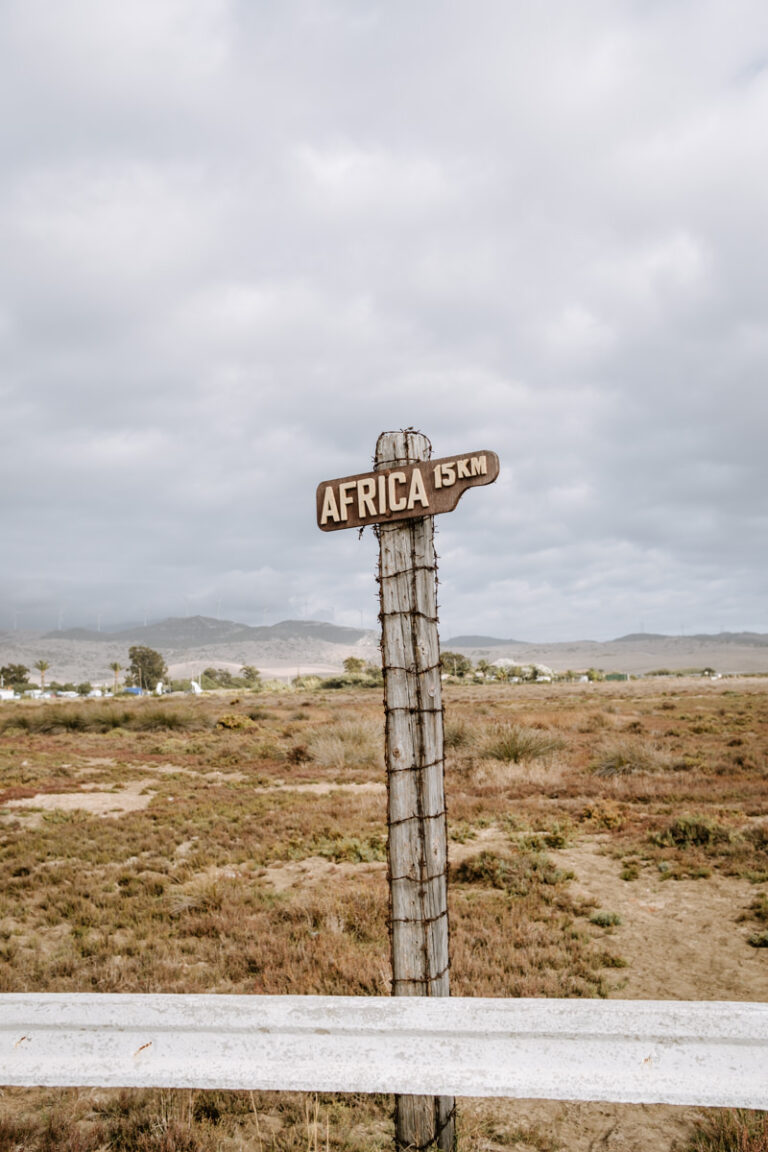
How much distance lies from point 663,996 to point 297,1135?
12.2 feet

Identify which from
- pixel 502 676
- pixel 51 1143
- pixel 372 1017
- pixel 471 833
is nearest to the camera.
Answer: pixel 372 1017

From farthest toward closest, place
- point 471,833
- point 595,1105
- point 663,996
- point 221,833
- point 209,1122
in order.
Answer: point 221,833 < point 471,833 < point 663,996 < point 595,1105 < point 209,1122

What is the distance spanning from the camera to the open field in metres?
4.43

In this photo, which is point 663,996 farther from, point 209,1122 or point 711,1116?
point 209,1122

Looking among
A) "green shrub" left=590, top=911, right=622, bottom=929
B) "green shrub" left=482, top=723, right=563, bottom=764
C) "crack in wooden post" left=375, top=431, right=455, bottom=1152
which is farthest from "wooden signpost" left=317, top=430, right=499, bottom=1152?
"green shrub" left=482, top=723, right=563, bottom=764

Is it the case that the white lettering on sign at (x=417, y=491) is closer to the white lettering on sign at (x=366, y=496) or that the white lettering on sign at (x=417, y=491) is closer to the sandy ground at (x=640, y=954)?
the white lettering on sign at (x=366, y=496)

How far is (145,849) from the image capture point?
12.0m

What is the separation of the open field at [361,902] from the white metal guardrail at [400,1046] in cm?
158

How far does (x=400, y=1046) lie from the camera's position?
9.25 ft

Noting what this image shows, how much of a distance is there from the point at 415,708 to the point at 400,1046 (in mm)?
1633

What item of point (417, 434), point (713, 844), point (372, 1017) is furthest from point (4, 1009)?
point (713, 844)

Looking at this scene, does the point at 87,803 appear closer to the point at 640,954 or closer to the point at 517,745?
the point at 517,745

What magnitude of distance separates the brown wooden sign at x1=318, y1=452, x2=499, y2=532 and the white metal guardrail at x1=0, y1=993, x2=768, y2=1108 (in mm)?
2458

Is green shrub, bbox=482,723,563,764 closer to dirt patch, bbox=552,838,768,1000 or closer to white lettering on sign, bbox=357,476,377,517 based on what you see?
dirt patch, bbox=552,838,768,1000
